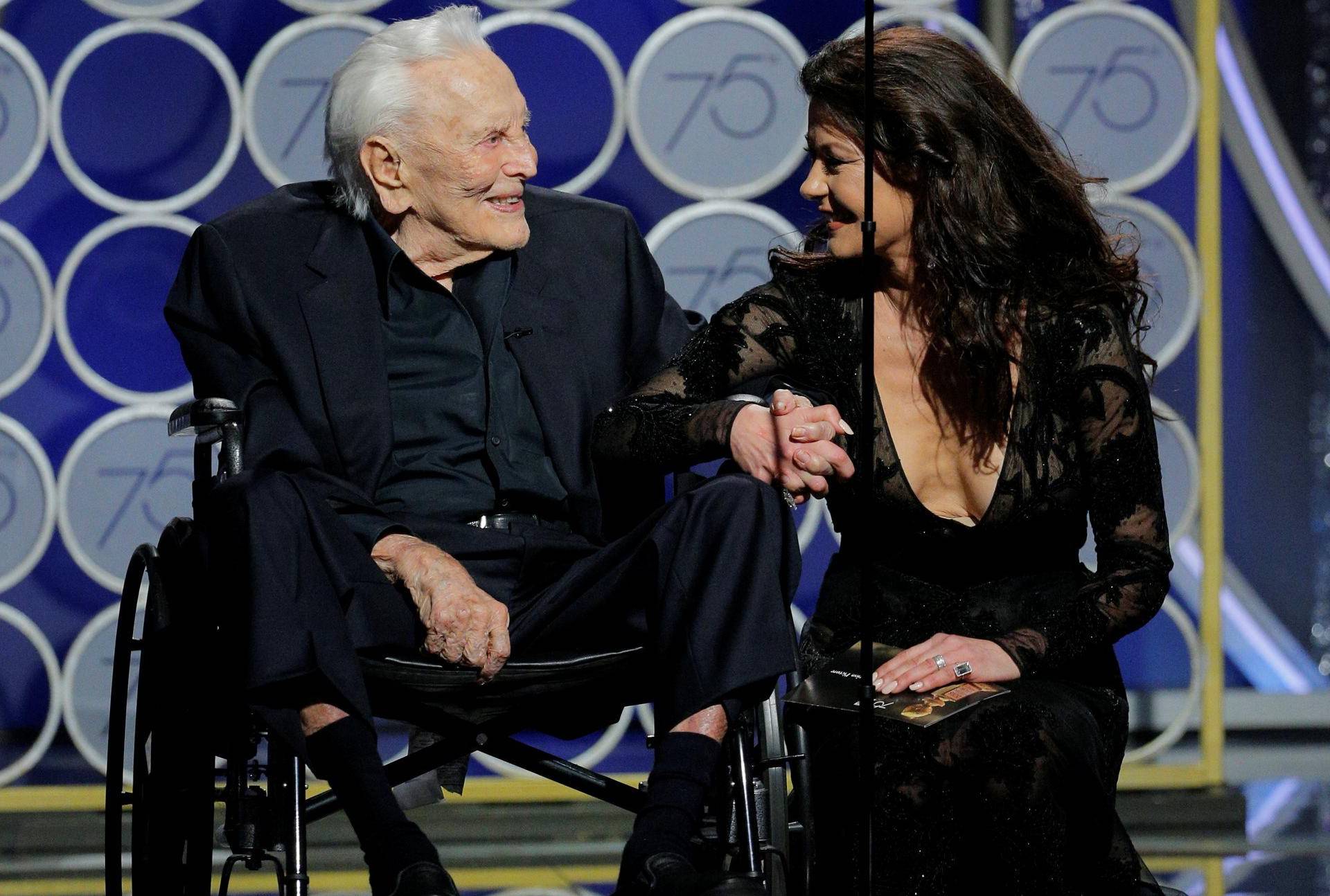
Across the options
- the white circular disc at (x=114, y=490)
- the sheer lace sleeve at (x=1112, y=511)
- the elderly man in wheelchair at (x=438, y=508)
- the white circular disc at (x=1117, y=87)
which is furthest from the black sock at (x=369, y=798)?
the white circular disc at (x=1117, y=87)

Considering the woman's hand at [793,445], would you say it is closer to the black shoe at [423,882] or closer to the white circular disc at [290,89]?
the black shoe at [423,882]

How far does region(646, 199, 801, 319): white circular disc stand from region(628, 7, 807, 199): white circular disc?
0.17 ft

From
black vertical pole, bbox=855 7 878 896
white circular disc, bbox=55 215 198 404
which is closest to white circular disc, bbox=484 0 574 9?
white circular disc, bbox=55 215 198 404

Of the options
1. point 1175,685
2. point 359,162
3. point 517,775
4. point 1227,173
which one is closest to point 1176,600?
point 1175,685

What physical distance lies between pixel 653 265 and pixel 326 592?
921 millimetres

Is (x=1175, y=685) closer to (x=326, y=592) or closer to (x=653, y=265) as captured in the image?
(x=653, y=265)

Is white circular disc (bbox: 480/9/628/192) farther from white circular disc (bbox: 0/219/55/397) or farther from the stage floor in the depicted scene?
the stage floor

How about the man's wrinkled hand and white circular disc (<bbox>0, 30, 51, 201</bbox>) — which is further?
white circular disc (<bbox>0, 30, 51, 201</bbox>)

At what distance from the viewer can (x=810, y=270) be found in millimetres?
2678

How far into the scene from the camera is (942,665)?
7.47ft

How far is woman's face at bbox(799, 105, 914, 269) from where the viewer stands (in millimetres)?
2490

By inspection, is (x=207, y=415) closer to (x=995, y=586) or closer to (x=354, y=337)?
(x=354, y=337)

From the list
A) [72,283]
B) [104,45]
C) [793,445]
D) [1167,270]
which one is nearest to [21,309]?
[72,283]

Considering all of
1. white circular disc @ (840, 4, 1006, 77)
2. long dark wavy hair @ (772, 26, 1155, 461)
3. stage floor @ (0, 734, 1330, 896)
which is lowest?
stage floor @ (0, 734, 1330, 896)
